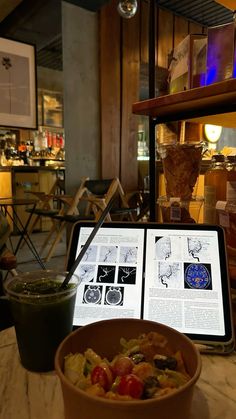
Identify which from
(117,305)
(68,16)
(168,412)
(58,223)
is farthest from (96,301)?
(68,16)

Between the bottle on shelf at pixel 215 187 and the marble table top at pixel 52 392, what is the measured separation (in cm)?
38

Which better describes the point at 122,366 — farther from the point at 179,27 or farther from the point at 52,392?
the point at 179,27

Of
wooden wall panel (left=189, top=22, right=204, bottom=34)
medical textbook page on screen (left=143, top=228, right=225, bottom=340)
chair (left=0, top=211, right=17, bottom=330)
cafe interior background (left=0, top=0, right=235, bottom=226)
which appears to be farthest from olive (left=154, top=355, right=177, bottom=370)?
wooden wall panel (left=189, top=22, right=204, bottom=34)

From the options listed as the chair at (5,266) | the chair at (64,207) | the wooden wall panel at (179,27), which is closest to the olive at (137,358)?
the chair at (5,266)

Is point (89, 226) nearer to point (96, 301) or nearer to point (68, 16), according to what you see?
point (96, 301)

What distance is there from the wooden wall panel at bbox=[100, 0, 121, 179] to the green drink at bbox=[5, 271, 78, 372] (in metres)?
3.29

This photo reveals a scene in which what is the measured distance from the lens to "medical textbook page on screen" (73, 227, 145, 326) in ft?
1.95

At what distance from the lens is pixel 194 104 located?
2.57 ft

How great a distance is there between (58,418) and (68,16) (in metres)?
3.71

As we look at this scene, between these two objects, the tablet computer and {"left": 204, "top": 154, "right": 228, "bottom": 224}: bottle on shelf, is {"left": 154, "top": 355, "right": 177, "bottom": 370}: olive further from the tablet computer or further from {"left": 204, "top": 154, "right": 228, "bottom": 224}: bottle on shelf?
{"left": 204, "top": 154, "right": 228, "bottom": 224}: bottle on shelf

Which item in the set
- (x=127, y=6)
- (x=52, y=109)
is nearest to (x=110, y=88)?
(x=127, y=6)

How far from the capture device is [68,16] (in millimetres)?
3377

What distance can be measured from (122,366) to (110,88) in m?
3.64

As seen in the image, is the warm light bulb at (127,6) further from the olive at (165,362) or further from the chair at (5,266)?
the olive at (165,362)
